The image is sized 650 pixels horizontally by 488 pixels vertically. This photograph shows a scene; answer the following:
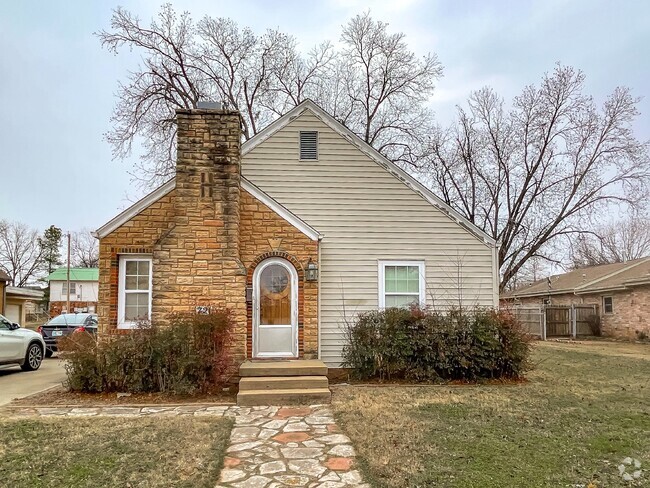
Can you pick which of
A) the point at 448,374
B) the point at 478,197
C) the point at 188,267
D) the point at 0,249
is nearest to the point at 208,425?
the point at 188,267

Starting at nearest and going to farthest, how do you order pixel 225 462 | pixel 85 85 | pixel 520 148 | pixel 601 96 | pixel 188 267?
1. pixel 225 462
2. pixel 188 267
3. pixel 85 85
4. pixel 601 96
5. pixel 520 148

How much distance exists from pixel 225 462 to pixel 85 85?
50.1 ft

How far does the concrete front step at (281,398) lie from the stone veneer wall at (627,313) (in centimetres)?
1977

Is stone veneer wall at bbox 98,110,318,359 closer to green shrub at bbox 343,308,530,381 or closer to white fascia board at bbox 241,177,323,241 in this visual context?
white fascia board at bbox 241,177,323,241

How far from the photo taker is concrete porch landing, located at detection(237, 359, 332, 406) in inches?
297

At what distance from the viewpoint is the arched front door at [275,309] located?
10.0 meters

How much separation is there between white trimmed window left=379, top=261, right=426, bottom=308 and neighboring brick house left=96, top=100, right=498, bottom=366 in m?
0.02

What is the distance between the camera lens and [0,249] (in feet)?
168

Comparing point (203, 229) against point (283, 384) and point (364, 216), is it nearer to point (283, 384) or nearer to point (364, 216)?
point (283, 384)

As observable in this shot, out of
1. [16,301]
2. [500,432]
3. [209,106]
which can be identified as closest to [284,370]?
[500,432]

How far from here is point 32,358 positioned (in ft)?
40.3

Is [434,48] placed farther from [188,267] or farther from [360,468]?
[360,468]

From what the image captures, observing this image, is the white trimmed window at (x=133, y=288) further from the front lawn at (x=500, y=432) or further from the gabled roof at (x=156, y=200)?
the front lawn at (x=500, y=432)

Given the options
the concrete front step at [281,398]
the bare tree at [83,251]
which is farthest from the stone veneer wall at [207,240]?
the bare tree at [83,251]
